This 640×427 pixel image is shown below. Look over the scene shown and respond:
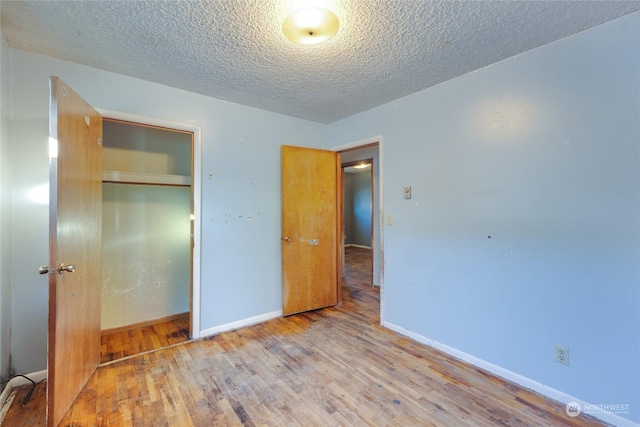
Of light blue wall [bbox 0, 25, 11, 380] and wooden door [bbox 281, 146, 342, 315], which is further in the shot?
wooden door [bbox 281, 146, 342, 315]

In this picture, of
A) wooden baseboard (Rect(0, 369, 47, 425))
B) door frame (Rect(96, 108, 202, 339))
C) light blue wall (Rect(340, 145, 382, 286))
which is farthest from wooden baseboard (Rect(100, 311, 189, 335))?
light blue wall (Rect(340, 145, 382, 286))

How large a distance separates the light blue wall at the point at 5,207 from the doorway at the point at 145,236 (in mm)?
759

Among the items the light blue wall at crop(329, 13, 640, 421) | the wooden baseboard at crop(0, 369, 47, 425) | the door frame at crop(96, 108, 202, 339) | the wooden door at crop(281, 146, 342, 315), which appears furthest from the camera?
the wooden door at crop(281, 146, 342, 315)

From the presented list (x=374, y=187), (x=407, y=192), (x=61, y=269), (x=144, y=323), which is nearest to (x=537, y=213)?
(x=407, y=192)

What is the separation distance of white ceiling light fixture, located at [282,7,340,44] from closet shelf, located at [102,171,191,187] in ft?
6.74

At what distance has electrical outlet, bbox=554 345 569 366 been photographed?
1.73 metres

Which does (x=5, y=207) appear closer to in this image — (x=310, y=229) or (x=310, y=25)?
(x=310, y=25)

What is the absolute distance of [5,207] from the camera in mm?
1770

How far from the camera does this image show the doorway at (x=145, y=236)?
9.00 ft

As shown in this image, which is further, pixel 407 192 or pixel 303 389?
pixel 407 192

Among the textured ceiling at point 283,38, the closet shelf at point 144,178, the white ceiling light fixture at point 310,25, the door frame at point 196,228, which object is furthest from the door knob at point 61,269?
the white ceiling light fixture at point 310,25

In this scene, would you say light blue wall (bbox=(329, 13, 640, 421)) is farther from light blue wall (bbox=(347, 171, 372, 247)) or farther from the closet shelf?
light blue wall (bbox=(347, 171, 372, 247))

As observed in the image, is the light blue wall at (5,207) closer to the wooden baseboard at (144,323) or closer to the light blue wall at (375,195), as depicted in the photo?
the wooden baseboard at (144,323)

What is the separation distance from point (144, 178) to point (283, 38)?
2.03 metres
